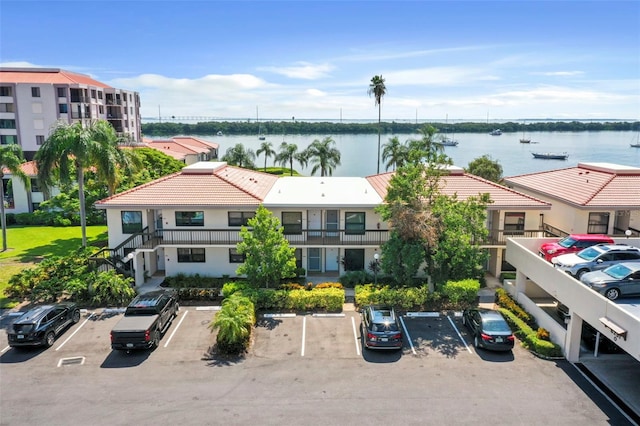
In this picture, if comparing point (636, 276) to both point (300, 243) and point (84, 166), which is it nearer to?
point (300, 243)

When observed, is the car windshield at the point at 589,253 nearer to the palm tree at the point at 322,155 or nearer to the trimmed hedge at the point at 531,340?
the trimmed hedge at the point at 531,340

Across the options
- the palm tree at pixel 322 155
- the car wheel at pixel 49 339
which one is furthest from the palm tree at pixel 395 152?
the car wheel at pixel 49 339

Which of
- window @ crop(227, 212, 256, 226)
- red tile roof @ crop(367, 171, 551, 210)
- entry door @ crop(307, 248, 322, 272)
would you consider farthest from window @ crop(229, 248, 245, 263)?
red tile roof @ crop(367, 171, 551, 210)

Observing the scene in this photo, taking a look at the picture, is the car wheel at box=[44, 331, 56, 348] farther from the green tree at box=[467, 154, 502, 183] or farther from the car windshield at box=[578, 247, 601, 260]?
the green tree at box=[467, 154, 502, 183]

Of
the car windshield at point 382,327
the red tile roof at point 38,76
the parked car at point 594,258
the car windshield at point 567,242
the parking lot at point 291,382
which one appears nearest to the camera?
the parking lot at point 291,382

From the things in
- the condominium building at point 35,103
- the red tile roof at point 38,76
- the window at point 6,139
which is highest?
the red tile roof at point 38,76

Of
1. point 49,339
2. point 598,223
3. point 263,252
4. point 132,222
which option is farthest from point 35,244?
point 598,223
